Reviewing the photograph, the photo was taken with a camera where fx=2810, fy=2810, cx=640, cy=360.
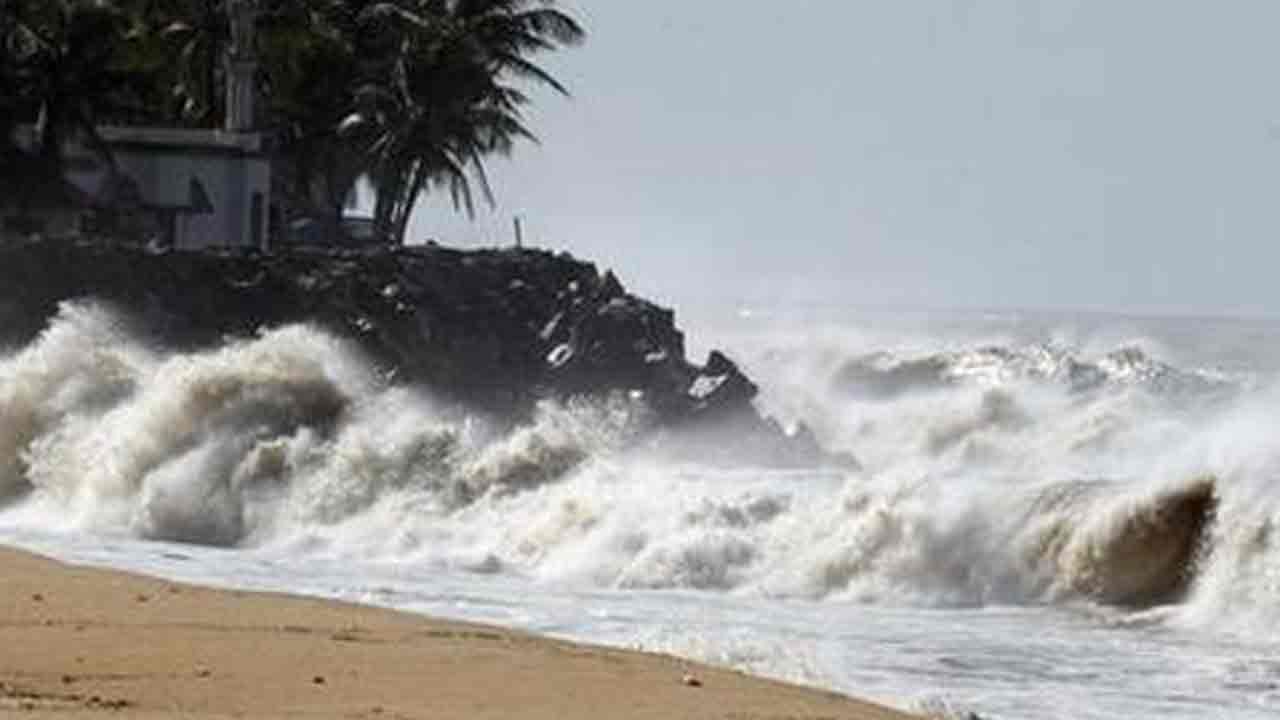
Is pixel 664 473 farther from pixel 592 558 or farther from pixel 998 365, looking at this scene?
pixel 998 365

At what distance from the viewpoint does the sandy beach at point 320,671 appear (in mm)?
12430

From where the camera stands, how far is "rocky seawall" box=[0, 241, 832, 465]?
4406cm

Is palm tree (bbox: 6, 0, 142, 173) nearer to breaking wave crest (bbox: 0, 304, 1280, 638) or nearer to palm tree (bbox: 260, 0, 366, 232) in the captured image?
palm tree (bbox: 260, 0, 366, 232)

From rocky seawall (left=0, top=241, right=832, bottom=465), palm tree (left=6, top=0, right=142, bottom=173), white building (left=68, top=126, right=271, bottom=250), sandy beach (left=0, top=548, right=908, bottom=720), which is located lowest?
sandy beach (left=0, top=548, right=908, bottom=720)

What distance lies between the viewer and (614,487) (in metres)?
28.0

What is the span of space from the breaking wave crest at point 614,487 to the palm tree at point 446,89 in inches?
422

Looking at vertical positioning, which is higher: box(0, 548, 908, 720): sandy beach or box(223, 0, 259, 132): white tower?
box(223, 0, 259, 132): white tower

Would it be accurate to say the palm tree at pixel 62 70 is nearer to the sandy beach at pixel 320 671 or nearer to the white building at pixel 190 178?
the white building at pixel 190 178

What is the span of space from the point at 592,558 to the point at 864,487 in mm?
2580

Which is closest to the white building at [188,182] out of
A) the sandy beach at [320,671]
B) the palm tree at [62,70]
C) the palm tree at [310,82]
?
the palm tree at [62,70]

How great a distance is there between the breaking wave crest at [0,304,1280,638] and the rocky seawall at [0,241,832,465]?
1.39 metres

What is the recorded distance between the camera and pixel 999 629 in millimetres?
20172

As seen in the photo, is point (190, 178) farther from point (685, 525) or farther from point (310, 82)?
point (685, 525)

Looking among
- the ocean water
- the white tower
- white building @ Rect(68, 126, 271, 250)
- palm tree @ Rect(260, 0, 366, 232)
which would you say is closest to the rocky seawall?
the ocean water
